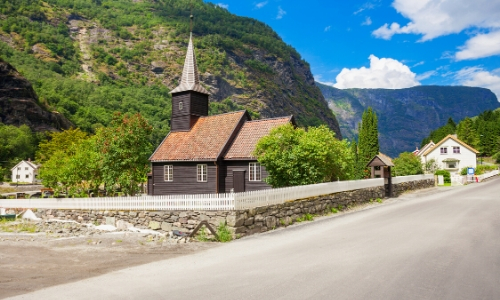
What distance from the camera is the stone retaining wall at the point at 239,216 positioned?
1380 centimetres

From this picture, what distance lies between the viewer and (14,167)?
235 ft

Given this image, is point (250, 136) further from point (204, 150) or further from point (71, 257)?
point (71, 257)

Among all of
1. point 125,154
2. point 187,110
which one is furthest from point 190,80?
point 125,154

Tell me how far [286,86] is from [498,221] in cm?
18494

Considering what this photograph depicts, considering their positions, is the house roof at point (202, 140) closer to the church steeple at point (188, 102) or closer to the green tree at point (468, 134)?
the church steeple at point (188, 102)

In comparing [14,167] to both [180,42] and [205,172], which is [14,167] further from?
[180,42]

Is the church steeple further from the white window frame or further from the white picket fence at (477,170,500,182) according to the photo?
the white picket fence at (477,170,500,182)

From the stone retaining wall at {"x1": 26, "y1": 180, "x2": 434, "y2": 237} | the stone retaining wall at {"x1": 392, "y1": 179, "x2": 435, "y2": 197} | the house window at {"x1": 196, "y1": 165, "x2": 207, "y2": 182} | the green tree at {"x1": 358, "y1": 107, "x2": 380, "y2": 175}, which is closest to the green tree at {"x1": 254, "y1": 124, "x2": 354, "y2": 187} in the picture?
the stone retaining wall at {"x1": 26, "y1": 180, "x2": 434, "y2": 237}

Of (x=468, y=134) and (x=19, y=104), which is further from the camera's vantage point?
(x=468, y=134)

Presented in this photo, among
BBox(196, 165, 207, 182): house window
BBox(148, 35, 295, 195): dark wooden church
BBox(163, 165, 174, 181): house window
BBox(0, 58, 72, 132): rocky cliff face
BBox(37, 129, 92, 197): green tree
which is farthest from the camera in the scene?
BBox(0, 58, 72, 132): rocky cliff face

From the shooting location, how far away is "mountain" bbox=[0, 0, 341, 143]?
119 metres

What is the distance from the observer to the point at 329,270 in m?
8.25

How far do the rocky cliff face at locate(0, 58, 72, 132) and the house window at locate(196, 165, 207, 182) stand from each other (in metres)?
71.9

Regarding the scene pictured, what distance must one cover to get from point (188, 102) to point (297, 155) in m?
17.9
